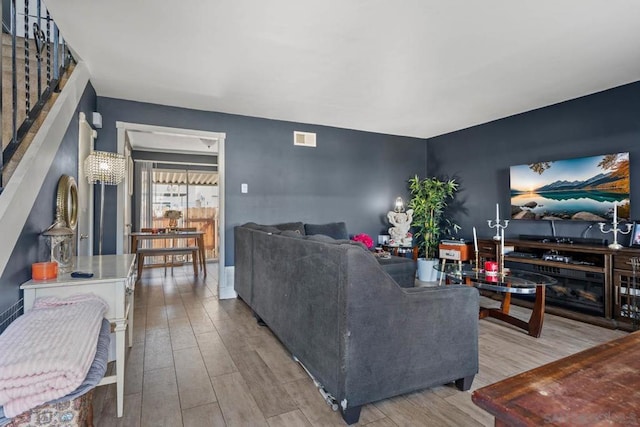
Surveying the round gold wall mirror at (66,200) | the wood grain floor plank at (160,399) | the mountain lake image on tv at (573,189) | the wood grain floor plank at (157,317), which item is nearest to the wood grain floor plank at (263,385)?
the wood grain floor plank at (160,399)

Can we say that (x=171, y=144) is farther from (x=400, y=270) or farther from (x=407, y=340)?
(x=407, y=340)

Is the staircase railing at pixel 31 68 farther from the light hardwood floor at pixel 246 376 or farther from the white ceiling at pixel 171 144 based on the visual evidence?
the white ceiling at pixel 171 144

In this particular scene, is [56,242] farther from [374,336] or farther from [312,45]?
[312,45]

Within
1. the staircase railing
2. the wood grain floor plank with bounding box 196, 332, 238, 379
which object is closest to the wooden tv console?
the wood grain floor plank with bounding box 196, 332, 238, 379

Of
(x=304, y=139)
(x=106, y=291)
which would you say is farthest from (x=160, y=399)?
(x=304, y=139)

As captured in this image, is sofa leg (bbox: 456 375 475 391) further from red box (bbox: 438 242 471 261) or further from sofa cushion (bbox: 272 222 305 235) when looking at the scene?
red box (bbox: 438 242 471 261)

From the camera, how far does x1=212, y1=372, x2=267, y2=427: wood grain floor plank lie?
167 cm

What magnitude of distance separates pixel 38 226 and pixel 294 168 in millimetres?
3171

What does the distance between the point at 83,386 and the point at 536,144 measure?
483 centimetres

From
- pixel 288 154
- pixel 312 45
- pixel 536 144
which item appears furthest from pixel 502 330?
Result: pixel 288 154

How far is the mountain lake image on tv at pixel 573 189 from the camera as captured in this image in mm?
3260

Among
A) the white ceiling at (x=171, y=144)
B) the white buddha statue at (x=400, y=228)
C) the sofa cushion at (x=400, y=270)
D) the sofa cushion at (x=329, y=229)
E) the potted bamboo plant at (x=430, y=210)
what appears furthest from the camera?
the white ceiling at (x=171, y=144)

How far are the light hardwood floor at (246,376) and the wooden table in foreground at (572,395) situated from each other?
1.14 metres

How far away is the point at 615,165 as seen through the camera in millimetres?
3271
